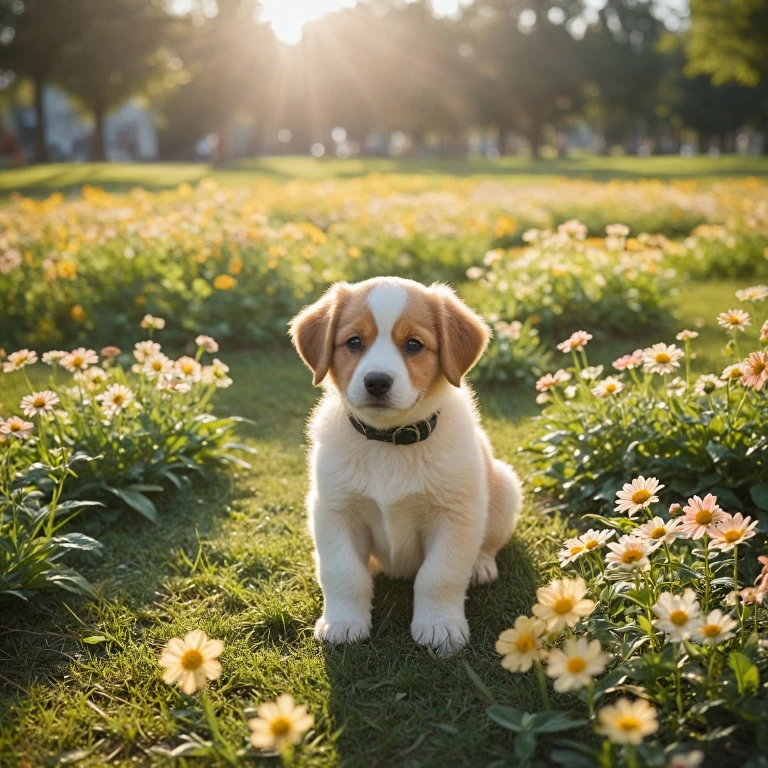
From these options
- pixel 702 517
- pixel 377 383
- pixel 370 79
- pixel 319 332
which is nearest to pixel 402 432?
pixel 377 383

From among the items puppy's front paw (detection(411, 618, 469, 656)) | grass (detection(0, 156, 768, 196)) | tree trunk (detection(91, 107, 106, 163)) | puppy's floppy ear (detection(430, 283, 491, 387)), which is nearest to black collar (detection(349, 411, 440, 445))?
puppy's floppy ear (detection(430, 283, 491, 387))

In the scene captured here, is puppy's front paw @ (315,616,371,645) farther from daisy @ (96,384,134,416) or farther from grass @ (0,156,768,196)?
grass @ (0,156,768,196)

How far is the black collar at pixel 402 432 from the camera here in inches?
117

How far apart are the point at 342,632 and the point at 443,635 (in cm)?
41

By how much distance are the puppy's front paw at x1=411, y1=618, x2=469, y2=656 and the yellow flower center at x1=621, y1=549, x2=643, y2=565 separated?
2.77 ft

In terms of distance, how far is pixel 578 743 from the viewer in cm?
212

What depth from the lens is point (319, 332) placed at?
3.16 metres

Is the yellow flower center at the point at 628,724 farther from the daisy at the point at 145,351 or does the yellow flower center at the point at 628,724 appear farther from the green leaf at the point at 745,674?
the daisy at the point at 145,351

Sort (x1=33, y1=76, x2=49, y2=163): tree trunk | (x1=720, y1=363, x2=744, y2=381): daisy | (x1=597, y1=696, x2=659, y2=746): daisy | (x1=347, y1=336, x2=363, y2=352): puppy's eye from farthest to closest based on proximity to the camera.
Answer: (x1=33, y1=76, x2=49, y2=163): tree trunk, (x1=720, y1=363, x2=744, y2=381): daisy, (x1=347, y1=336, x2=363, y2=352): puppy's eye, (x1=597, y1=696, x2=659, y2=746): daisy

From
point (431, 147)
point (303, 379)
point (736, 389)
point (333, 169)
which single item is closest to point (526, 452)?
point (736, 389)

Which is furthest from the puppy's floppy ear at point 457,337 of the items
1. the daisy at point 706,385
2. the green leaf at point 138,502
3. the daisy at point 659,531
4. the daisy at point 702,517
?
the green leaf at point 138,502

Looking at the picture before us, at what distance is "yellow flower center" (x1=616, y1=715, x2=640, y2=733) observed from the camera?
1.78 metres

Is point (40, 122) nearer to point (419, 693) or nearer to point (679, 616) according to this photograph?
point (419, 693)

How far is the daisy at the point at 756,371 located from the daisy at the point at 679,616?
1.09m
